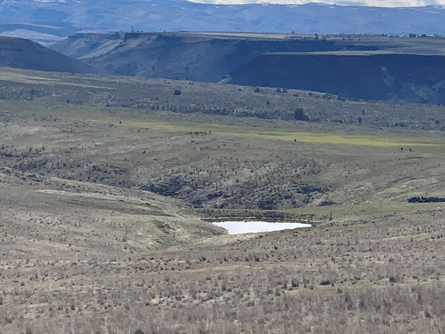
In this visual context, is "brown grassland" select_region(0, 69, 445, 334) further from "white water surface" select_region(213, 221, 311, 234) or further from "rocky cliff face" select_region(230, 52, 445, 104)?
"rocky cliff face" select_region(230, 52, 445, 104)

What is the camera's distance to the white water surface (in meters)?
53.0

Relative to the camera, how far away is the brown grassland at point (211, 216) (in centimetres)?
2247

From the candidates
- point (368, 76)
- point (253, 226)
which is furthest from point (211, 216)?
point (368, 76)

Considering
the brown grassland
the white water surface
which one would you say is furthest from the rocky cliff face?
the white water surface

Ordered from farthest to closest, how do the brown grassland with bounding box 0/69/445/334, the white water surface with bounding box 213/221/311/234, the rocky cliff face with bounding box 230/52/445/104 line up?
the rocky cliff face with bounding box 230/52/445/104 < the white water surface with bounding box 213/221/311/234 < the brown grassland with bounding box 0/69/445/334

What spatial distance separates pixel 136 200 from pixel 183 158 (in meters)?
18.9

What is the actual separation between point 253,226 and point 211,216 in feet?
16.7

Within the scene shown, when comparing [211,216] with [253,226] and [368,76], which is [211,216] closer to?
[253,226]

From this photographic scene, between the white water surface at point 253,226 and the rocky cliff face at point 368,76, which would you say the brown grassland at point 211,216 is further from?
the rocky cliff face at point 368,76

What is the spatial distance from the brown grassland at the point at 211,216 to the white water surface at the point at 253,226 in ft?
5.77

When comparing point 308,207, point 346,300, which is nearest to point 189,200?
point 308,207

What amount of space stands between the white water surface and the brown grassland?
5.77ft

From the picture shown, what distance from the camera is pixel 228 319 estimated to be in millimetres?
21500

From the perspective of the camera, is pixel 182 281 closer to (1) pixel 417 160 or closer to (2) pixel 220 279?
(2) pixel 220 279
